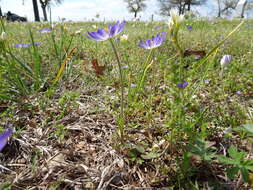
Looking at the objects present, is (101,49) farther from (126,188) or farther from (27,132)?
(126,188)

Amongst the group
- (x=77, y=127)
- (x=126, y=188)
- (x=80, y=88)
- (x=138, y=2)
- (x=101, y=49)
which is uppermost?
(x=138, y=2)

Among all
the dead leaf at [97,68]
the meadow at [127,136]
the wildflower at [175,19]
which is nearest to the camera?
the meadow at [127,136]

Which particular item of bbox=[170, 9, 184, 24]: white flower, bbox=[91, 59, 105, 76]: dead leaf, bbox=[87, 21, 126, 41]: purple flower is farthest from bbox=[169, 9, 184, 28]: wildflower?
bbox=[91, 59, 105, 76]: dead leaf

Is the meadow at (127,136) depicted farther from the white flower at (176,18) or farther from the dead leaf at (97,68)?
the dead leaf at (97,68)

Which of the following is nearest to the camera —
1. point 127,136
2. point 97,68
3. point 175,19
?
point 175,19

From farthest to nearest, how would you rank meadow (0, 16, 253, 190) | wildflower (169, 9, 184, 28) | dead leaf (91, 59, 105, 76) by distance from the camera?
dead leaf (91, 59, 105, 76) < wildflower (169, 9, 184, 28) < meadow (0, 16, 253, 190)

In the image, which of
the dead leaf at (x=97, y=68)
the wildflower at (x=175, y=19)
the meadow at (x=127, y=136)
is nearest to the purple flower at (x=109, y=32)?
the meadow at (x=127, y=136)

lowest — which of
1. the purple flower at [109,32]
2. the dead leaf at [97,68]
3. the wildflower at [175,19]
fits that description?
the dead leaf at [97,68]

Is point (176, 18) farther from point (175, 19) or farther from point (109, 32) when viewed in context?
point (109, 32)

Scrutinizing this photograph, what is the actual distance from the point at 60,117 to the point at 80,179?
591 millimetres

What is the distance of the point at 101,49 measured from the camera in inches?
121

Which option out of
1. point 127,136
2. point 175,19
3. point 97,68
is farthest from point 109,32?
point 97,68

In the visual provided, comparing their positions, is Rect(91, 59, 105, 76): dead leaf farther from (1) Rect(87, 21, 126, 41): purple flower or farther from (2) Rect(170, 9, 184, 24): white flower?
(2) Rect(170, 9, 184, 24): white flower

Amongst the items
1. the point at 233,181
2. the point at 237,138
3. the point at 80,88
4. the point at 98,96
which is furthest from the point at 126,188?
→ the point at 80,88
